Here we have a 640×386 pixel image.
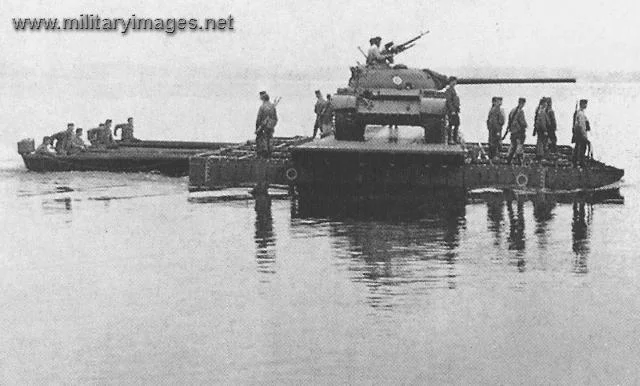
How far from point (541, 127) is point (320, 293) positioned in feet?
38.7

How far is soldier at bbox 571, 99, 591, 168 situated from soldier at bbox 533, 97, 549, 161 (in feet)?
2.02

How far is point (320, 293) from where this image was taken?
1038cm

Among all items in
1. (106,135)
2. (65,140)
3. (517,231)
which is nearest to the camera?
(517,231)

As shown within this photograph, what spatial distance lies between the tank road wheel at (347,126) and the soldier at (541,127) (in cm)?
350

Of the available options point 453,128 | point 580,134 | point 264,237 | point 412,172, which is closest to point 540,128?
point 580,134

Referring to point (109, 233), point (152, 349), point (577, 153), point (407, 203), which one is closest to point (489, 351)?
point (152, 349)

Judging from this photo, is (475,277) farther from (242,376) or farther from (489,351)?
(242,376)

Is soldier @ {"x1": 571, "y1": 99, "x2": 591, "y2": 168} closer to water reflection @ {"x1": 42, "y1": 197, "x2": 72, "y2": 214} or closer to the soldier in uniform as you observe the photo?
Result: water reflection @ {"x1": 42, "y1": 197, "x2": 72, "y2": 214}

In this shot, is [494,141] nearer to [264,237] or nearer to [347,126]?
[347,126]

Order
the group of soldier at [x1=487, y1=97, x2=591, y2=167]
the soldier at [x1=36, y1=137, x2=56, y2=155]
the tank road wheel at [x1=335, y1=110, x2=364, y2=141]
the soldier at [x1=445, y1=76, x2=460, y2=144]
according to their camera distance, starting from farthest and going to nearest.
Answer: the soldier at [x1=36, y1=137, x2=56, y2=155]
the soldier at [x1=445, y1=76, x2=460, y2=144]
the tank road wheel at [x1=335, y1=110, x2=364, y2=141]
the group of soldier at [x1=487, y1=97, x2=591, y2=167]

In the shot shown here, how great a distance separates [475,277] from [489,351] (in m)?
2.77

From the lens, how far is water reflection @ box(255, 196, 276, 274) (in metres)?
12.0

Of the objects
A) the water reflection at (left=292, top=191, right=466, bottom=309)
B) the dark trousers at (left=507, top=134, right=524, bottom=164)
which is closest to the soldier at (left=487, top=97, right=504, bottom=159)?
the dark trousers at (left=507, top=134, right=524, bottom=164)

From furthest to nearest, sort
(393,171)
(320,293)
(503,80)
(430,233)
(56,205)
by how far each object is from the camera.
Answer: (503,80)
(393,171)
(56,205)
(430,233)
(320,293)
